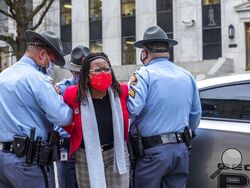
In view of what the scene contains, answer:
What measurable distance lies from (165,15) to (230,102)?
25.5m

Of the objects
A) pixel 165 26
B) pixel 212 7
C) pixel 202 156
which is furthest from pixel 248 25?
pixel 202 156

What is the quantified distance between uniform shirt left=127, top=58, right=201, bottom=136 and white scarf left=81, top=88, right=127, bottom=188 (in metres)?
0.24

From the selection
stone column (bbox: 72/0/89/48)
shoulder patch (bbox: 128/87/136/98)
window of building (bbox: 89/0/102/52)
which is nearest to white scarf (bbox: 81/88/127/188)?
shoulder patch (bbox: 128/87/136/98)

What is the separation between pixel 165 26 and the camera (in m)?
29.2

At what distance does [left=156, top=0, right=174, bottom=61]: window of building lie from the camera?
29.1 m

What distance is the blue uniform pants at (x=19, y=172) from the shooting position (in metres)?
3.43

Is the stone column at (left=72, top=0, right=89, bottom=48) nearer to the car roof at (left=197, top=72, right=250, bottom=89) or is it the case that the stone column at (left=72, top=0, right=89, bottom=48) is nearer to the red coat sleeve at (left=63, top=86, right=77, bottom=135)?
the car roof at (left=197, top=72, right=250, bottom=89)

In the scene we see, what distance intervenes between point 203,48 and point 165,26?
2.88 metres

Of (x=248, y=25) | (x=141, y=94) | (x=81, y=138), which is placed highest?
Answer: (x=248, y=25)

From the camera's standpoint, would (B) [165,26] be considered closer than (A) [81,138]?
No

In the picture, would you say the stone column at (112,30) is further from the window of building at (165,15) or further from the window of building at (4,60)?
the window of building at (4,60)

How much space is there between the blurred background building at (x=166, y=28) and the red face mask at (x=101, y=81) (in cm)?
2077

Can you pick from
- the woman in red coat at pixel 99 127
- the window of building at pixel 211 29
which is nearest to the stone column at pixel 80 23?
the window of building at pixel 211 29

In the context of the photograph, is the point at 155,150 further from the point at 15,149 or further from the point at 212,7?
the point at 212,7
